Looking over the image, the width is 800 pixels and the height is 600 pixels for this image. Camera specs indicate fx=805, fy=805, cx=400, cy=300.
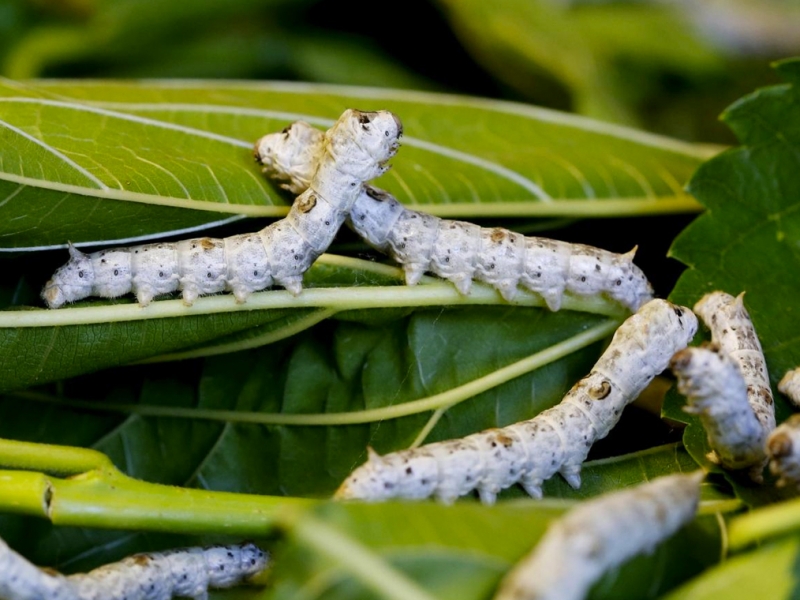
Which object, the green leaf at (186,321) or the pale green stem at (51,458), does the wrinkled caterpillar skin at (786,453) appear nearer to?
the green leaf at (186,321)

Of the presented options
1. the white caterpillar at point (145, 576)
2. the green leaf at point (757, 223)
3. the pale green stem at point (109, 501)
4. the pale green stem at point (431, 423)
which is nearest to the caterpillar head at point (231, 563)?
the white caterpillar at point (145, 576)

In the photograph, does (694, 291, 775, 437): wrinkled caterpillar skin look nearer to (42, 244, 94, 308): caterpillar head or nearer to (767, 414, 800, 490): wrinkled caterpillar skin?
(767, 414, 800, 490): wrinkled caterpillar skin

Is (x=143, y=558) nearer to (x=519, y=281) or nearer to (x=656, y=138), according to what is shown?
(x=519, y=281)

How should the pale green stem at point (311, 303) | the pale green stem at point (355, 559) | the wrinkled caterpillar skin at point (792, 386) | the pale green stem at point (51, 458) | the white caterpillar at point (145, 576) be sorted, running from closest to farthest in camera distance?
the pale green stem at point (355, 559) → the white caterpillar at point (145, 576) → the pale green stem at point (51, 458) → the pale green stem at point (311, 303) → the wrinkled caterpillar skin at point (792, 386)

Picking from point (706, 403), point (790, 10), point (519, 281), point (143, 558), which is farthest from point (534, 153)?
point (790, 10)

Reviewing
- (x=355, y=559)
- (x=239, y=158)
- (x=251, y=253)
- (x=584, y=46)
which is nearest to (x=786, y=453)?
(x=355, y=559)

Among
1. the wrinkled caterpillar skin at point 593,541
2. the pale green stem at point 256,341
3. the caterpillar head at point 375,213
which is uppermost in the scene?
the caterpillar head at point 375,213

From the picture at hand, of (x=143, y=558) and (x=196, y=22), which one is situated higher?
(x=196, y=22)

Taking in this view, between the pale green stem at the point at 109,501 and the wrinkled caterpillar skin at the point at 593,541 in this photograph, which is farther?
the pale green stem at the point at 109,501
